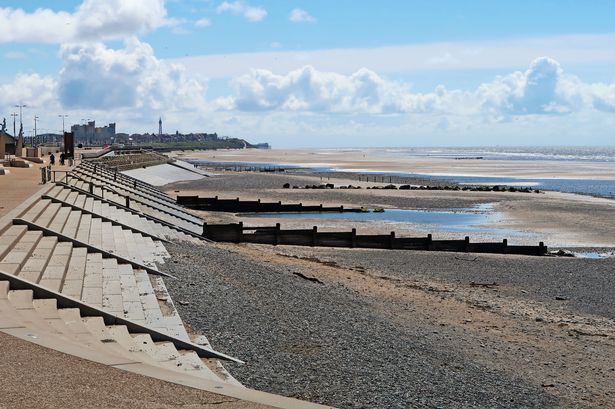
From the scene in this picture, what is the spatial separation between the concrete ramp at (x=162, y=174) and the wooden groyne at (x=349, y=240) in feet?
128

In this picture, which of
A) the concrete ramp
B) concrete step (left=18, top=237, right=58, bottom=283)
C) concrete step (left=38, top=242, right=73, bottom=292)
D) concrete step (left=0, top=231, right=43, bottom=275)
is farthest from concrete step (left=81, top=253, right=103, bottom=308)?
the concrete ramp

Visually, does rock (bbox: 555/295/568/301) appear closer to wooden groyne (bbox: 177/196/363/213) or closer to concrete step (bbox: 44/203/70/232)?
concrete step (bbox: 44/203/70/232)

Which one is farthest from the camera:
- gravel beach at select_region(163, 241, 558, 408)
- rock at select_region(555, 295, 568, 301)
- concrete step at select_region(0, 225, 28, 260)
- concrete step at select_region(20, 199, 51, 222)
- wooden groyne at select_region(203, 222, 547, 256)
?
wooden groyne at select_region(203, 222, 547, 256)

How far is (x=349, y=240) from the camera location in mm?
34188

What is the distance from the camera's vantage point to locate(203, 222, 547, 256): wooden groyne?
33.4 m

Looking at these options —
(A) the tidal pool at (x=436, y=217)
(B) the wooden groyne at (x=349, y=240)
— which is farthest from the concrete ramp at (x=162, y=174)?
(B) the wooden groyne at (x=349, y=240)

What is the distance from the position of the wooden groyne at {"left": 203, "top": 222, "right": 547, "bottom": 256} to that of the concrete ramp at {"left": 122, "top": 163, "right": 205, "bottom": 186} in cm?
3914

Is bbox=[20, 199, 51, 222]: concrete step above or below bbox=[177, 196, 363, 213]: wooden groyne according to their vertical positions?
above

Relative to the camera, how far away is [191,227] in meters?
36.0

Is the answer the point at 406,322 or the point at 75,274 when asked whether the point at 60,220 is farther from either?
the point at 406,322

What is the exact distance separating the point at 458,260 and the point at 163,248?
510 inches

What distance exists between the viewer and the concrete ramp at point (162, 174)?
248 feet

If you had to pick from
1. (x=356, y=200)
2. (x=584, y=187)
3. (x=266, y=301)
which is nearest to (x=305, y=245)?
(x=266, y=301)

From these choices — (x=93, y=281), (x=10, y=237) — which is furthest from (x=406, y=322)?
(x=10, y=237)
